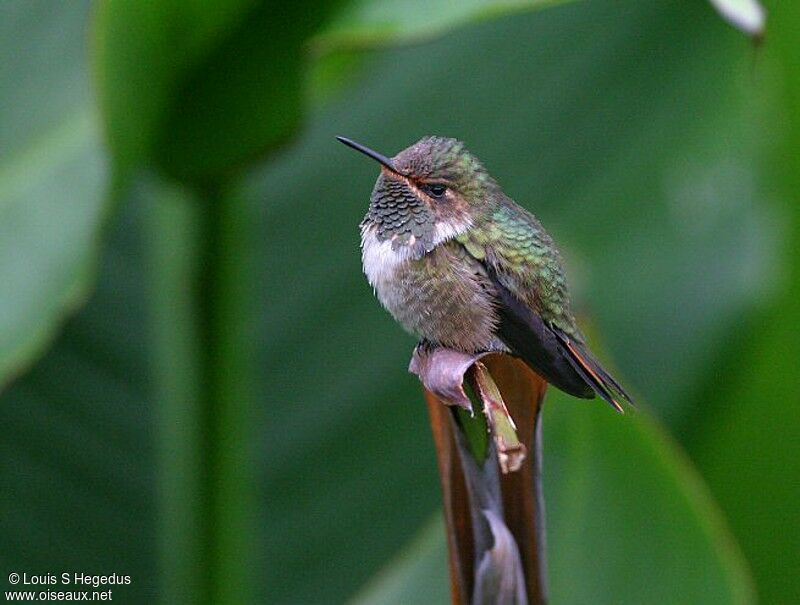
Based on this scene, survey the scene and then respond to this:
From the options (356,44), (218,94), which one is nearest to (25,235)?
(218,94)

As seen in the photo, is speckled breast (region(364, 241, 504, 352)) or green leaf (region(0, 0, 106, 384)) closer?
speckled breast (region(364, 241, 504, 352))

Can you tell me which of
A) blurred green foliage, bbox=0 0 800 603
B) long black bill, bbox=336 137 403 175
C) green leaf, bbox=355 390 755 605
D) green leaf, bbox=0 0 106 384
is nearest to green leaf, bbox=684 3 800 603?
blurred green foliage, bbox=0 0 800 603

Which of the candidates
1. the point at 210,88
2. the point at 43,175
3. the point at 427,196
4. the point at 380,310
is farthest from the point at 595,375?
the point at 380,310

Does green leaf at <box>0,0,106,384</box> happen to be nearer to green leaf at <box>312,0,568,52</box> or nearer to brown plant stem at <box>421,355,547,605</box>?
green leaf at <box>312,0,568,52</box>

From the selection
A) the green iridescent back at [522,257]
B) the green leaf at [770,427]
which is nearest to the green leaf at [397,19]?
the green iridescent back at [522,257]

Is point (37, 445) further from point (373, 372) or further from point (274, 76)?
point (274, 76)

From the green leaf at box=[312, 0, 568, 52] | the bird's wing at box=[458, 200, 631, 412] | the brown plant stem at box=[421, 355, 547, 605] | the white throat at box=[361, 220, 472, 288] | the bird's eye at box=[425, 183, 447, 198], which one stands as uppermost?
the green leaf at box=[312, 0, 568, 52]

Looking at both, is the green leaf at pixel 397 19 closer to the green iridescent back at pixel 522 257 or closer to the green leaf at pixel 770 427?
the green iridescent back at pixel 522 257

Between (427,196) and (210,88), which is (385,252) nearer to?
(427,196)
